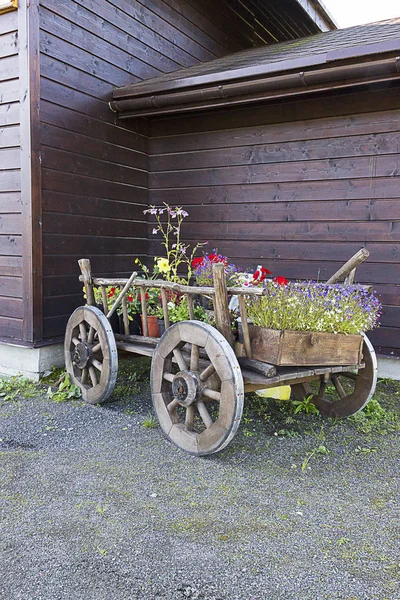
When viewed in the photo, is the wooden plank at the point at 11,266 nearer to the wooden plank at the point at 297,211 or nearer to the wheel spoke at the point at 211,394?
the wooden plank at the point at 297,211

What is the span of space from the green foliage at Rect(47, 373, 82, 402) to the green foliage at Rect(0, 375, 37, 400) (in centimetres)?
20

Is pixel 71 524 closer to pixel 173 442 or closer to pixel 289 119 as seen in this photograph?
pixel 173 442

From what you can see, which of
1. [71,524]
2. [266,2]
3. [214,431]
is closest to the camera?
[71,524]

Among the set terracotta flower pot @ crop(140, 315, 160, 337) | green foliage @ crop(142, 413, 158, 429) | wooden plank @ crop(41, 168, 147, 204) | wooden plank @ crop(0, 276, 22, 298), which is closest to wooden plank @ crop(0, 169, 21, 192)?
wooden plank @ crop(41, 168, 147, 204)

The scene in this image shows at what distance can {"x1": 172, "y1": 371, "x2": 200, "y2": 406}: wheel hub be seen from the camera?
9.39 ft

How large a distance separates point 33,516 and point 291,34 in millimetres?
8500

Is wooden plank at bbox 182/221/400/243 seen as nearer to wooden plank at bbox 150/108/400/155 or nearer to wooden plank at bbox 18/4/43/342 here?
wooden plank at bbox 150/108/400/155

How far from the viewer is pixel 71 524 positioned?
2211 millimetres

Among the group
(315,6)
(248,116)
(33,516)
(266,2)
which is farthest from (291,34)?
(33,516)

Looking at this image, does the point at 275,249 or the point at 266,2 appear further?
the point at 266,2

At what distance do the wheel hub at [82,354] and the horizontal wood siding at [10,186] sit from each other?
2.85 feet


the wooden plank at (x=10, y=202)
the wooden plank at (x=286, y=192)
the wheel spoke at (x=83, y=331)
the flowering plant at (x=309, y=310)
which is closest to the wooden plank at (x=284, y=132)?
the wooden plank at (x=286, y=192)

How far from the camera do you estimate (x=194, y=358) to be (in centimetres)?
292

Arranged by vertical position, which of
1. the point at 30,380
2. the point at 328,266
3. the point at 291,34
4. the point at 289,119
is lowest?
the point at 30,380
